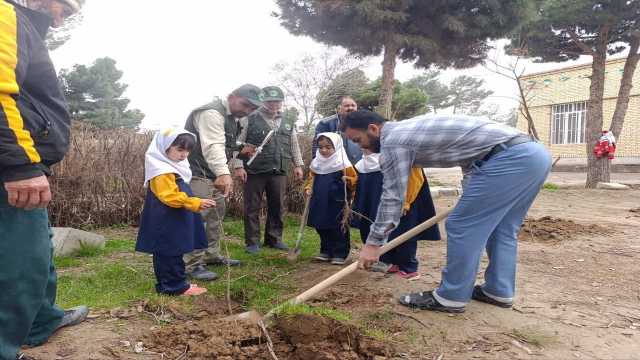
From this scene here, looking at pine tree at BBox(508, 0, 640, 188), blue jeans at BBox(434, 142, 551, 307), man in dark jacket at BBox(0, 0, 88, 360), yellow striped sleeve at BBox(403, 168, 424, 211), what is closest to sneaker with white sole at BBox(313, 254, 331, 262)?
yellow striped sleeve at BBox(403, 168, 424, 211)

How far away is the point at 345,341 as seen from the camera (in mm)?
2443

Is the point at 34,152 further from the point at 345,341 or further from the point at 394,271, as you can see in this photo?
the point at 394,271

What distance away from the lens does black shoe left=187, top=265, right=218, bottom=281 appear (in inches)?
149

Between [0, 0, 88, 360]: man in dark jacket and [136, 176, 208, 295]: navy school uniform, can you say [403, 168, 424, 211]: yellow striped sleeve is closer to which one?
[136, 176, 208, 295]: navy school uniform

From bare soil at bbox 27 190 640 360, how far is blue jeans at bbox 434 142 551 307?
10.0 inches

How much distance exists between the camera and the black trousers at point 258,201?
497 cm

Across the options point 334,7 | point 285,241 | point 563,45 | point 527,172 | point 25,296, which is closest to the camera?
point 25,296

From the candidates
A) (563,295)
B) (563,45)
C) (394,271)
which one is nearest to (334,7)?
(394,271)

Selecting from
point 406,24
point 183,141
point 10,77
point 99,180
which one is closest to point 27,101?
point 10,77

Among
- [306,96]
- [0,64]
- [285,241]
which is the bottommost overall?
[285,241]

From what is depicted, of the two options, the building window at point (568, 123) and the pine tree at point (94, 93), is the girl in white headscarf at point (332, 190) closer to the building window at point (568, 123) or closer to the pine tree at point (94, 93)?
the building window at point (568, 123)

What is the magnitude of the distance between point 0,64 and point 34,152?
1.13 feet

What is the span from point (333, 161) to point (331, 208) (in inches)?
19.0

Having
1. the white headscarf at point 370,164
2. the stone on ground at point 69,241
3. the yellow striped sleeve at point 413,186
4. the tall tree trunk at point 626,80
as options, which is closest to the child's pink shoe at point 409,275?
the yellow striped sleeve at point 413,186
